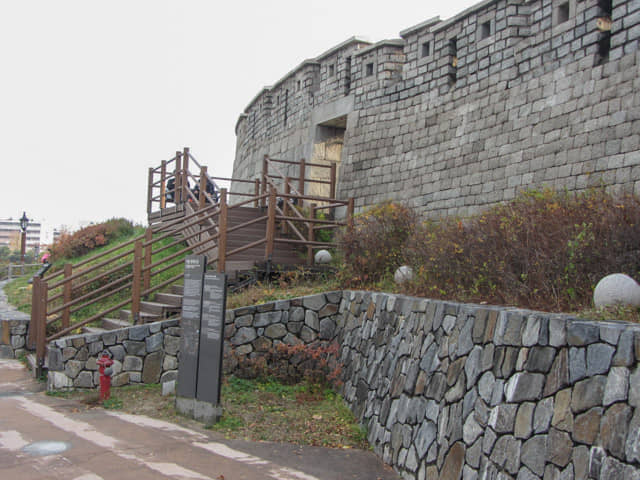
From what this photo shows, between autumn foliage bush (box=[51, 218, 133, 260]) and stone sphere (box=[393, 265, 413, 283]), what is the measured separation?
13238 millimetres

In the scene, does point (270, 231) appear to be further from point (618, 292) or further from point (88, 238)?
point (88, 238)

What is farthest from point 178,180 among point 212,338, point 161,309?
point 212,338

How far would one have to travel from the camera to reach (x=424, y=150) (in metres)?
12.0

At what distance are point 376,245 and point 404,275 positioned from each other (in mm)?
1369

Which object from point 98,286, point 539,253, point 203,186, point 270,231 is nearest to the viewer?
point 539,253

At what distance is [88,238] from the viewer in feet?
62.1

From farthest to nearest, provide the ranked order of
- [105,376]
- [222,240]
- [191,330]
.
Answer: [222,240]
[105,376]
[191,330]

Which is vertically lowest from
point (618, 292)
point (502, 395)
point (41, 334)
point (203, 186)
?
point (41, 334)

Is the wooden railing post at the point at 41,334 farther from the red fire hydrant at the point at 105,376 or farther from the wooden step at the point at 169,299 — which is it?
the wooden step at the point at 169,299

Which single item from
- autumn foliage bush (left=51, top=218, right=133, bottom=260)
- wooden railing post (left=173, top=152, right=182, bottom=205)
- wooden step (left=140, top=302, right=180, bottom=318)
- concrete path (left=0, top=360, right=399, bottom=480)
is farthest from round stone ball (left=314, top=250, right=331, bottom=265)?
autumn foliage bush (left=51, top=218, right=133, bottom=260)

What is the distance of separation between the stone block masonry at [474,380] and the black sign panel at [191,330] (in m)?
1.34

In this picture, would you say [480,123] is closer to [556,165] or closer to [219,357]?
[556,165]

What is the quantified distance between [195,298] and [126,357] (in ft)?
5.88

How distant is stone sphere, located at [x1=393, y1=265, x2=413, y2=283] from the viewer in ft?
25.1
